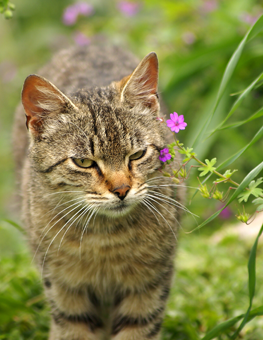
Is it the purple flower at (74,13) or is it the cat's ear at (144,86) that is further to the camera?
the purple flower at (74,13)

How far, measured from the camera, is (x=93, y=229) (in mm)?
2422

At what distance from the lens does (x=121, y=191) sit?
214 cm

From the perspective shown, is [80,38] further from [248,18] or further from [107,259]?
[107,259]

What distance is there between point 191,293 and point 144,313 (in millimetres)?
791

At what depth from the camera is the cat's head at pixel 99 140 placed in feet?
7.23

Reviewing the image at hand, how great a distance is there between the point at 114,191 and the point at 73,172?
0.26 m

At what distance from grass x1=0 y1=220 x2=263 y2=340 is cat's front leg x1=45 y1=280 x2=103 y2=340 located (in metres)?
0.25

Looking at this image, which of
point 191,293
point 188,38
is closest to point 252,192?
point 191,293

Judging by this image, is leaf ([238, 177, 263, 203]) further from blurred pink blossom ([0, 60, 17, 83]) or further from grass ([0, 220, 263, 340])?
blurred pink blossom ([0, 60, 17, 83])

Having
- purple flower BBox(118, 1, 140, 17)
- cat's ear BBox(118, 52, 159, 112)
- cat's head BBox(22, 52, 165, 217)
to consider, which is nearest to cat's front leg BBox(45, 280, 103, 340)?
cat's head BBox(22, 52, 165, 217)

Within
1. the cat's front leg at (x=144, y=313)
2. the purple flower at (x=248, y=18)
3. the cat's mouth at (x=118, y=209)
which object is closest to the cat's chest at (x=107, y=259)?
the cat's front leg at (x=144, y=313)

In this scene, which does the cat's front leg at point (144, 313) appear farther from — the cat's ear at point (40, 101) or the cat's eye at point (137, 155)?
the cat's ear at point (40, 101)

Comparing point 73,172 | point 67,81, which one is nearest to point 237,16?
point 67,81

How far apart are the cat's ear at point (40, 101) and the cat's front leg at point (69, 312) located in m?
0.95
